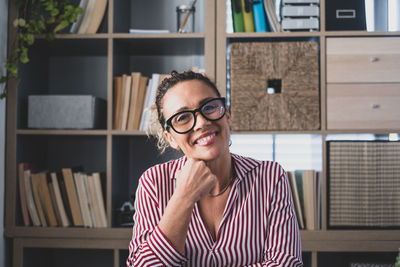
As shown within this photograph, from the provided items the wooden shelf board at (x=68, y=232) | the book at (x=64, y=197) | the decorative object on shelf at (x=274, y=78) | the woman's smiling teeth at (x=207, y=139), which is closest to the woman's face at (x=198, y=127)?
the woman's smiling teeth at (x=207, y=139)

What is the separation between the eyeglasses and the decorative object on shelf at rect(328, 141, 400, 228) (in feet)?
3.08

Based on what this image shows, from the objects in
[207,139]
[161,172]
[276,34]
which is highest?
[276,34]

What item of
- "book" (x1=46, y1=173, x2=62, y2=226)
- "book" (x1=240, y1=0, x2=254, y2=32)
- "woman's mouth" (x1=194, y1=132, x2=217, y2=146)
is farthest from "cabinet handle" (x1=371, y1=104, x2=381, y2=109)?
"book" (x1=46, y1=173, x2=62, y2=226)

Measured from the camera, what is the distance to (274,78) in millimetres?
1919

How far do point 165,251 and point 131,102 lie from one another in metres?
1.09

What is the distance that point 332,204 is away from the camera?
74.8 inches

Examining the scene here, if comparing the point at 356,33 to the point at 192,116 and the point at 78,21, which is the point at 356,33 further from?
the point at 78,21

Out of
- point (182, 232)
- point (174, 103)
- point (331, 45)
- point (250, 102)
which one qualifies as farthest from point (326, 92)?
point (182, 232)

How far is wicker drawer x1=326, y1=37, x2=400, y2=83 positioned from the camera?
190cm

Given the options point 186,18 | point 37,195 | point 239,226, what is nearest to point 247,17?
point 186,18

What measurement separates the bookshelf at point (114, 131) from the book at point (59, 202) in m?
0.04

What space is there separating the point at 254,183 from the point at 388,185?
3.15 ft

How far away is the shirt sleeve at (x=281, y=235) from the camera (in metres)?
1.17

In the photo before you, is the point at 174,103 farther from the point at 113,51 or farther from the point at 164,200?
the point at 113,51
